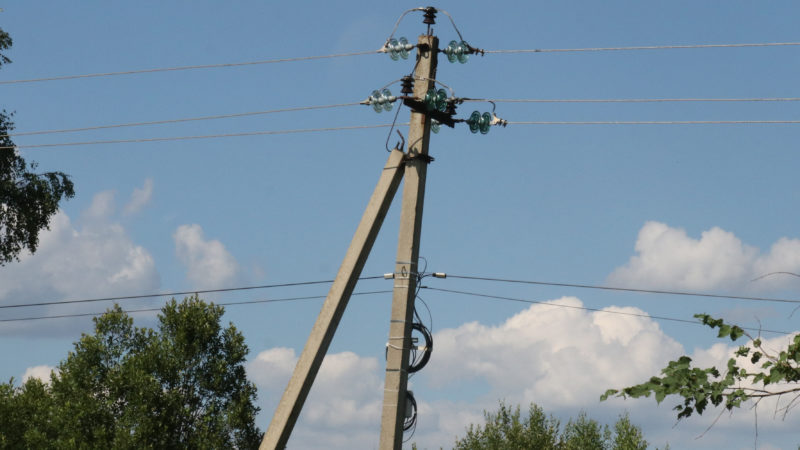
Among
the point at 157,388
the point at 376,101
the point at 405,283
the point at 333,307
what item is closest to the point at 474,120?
the point at 376,101

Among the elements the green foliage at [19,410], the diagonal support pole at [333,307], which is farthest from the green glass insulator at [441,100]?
the green foliage at [19,410]

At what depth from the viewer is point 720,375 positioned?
727 cm

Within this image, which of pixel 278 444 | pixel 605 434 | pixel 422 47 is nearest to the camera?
pixel 278 444

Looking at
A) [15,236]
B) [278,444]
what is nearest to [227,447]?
[15,236]

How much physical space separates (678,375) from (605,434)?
64.3m

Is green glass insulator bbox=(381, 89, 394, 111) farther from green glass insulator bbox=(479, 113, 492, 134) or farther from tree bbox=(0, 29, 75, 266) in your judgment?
tree bbox=(0, 29, 75, 266)

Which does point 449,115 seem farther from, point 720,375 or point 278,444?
point 720,375

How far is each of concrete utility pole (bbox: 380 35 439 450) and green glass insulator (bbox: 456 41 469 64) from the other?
1180mm

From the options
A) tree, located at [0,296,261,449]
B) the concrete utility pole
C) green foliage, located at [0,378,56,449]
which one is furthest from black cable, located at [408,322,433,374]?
green foliage, located at [0,378,56,449]

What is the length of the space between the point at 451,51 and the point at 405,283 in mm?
4142

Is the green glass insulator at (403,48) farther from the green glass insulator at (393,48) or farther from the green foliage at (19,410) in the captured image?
the green foliage at (19,410)

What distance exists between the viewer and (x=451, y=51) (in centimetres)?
1620

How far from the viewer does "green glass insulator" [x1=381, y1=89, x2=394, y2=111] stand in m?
16.2

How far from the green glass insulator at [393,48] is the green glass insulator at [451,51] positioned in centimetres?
85
